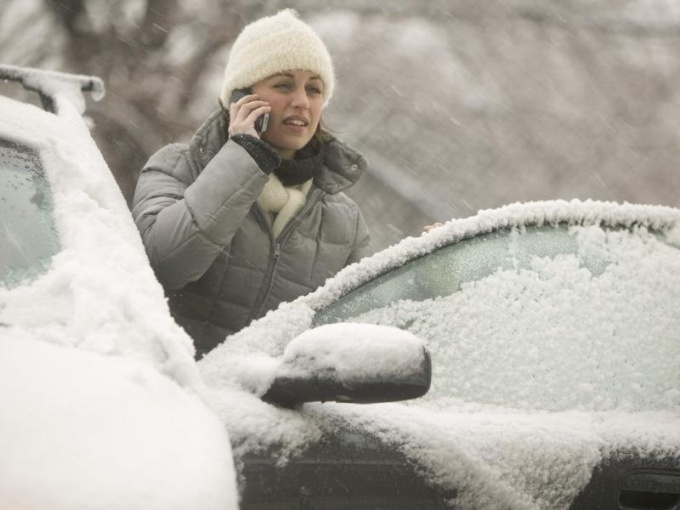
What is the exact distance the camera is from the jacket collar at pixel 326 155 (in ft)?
8.55

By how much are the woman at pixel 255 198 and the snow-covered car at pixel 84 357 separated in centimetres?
31

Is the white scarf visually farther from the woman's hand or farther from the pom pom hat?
the pom pom hat

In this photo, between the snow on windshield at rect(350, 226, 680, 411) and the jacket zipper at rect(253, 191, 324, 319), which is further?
the jacket zipper at rect(253, 191, 324, 319)

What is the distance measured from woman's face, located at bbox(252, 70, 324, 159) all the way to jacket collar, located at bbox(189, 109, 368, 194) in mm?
122


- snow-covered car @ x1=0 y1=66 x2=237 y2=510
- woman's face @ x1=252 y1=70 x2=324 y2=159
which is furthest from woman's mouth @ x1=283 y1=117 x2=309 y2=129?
snow-covered car @ x1=0 y1=66 x2=237 y2=510

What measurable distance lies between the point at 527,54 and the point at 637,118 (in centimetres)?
182

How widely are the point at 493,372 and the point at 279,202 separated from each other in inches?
39.5

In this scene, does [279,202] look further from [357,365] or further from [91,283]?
[357,365]

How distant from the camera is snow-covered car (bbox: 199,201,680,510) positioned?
4.80ft

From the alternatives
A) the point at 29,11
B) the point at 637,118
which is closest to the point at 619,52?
the point at 637,118

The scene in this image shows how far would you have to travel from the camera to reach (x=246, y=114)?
2.51 metres

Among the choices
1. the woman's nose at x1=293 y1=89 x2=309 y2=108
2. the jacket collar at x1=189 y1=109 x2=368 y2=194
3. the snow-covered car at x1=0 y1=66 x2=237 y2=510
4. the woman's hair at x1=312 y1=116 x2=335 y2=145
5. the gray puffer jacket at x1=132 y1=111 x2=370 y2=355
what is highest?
the woman's nose at x1=293 y1=89 x2=309 y2=108

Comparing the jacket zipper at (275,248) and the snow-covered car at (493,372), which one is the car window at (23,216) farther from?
the jacket zipper at (275,248)

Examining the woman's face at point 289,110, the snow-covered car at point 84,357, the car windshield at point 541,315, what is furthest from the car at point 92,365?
the woman's face at point 289,110
